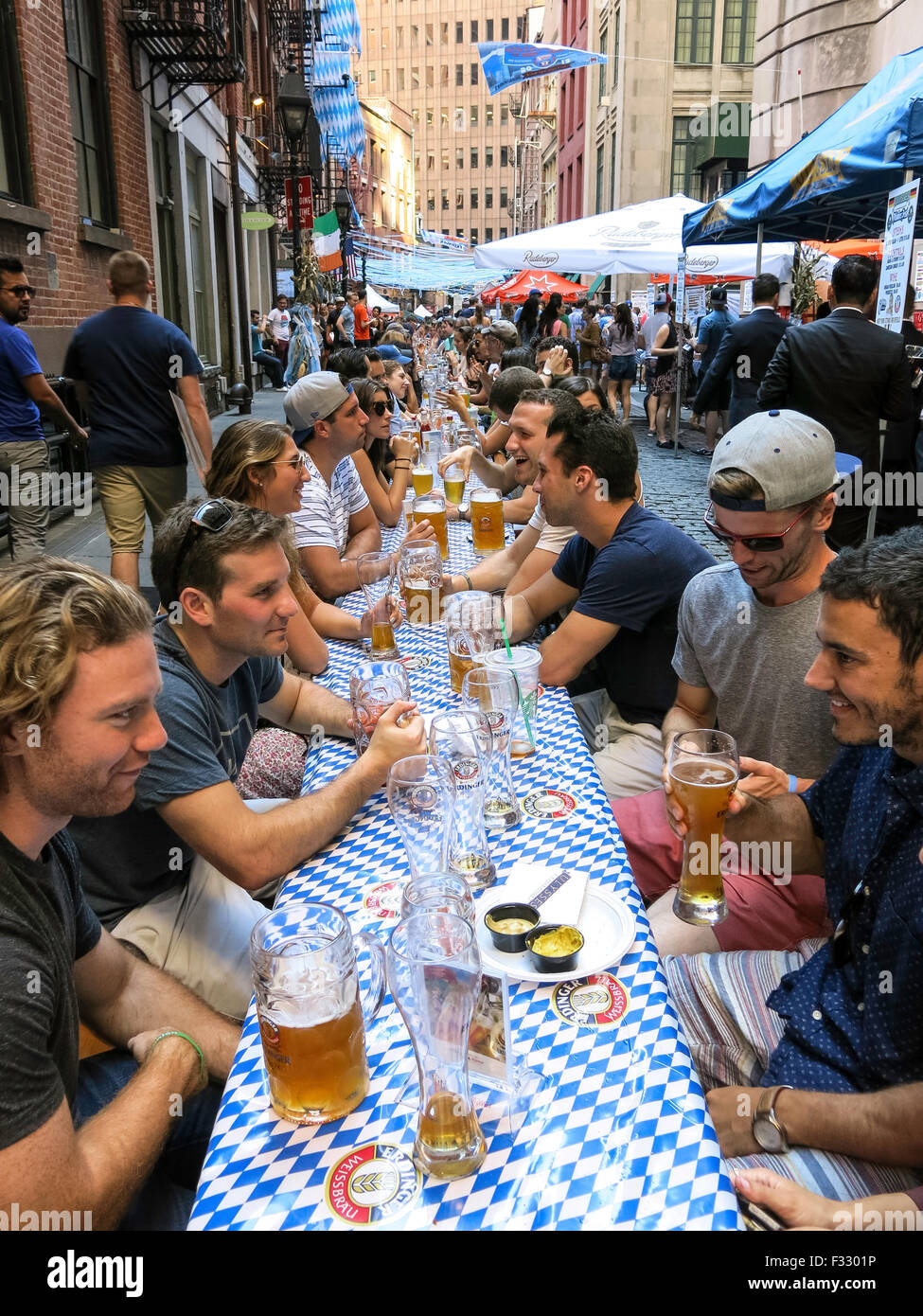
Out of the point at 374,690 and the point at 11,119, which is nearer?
the point at 374,690

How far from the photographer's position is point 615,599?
9.90ft

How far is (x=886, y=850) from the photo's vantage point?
5.76 feet

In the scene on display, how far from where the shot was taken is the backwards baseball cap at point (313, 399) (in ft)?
14.5

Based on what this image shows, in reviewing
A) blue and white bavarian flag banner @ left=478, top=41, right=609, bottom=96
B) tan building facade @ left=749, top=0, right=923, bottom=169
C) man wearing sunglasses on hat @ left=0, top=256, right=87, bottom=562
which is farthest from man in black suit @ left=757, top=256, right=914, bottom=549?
blue and white bavarian flag banner @ left=478, top=41, right=609, bottom=96

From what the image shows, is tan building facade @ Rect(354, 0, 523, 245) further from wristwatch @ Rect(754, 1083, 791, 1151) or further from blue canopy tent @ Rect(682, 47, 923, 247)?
wristwatch @ Rect(754, 1083, 791, 1151)

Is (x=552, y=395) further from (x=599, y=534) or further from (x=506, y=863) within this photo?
(x=506, y=863)

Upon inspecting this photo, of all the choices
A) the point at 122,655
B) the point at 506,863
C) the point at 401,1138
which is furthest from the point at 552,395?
the point at 401,1138

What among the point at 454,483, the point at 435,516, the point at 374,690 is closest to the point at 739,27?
the point at 454,483

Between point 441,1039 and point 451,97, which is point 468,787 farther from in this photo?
point 451,97

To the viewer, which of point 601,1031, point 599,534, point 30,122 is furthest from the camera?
point 30,122

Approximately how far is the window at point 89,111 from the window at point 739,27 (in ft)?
77.1

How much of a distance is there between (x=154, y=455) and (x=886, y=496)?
5472mm

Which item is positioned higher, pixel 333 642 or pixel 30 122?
pixel 30 122

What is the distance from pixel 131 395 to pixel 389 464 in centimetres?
171
